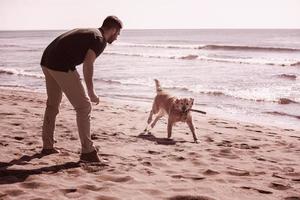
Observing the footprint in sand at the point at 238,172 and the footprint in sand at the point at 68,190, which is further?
the footprint in sand at the point at 238,172

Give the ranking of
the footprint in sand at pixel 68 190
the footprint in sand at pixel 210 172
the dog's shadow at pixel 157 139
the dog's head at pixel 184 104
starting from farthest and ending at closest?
the dog's head at pixel 184 104, the dog's shadow at pixel 157 139, the footprint in sand at pixel 210 172, the footprint in sand at pixel 68 190

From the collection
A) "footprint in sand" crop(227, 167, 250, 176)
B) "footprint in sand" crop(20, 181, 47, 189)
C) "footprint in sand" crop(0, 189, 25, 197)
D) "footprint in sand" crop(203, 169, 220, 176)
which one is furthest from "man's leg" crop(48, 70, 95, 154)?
"footprint in sand" crop(227, 167, 250, 176)

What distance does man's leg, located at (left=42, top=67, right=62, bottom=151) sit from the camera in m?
4.22

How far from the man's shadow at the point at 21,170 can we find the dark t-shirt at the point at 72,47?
3.43 feet

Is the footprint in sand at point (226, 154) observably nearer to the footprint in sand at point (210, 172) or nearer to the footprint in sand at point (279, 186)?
the footprint in sand at point (210, 172)

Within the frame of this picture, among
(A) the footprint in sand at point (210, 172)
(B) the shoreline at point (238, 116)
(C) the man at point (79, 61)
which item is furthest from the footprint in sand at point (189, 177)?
(B) the shoreline at point (238, 116)

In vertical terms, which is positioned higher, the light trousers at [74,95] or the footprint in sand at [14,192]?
the light trousers at [74,95]

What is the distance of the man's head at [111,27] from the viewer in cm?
397

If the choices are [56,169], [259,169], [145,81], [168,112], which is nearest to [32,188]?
[56,169]

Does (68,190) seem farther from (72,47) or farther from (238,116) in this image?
(238,116)

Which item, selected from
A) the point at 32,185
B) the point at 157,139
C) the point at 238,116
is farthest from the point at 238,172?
the point at 238,116

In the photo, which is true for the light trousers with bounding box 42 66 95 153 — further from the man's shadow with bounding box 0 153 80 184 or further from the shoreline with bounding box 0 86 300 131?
the shoreline with bounding box 0 86 300 131

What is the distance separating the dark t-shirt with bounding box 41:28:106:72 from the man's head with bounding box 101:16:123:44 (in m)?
0.12

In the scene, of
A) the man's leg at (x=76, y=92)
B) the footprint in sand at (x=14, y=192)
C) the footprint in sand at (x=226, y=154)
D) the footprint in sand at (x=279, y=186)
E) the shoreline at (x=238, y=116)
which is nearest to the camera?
the footprint in sand at (x=14, y=192)
